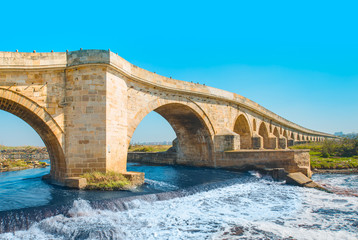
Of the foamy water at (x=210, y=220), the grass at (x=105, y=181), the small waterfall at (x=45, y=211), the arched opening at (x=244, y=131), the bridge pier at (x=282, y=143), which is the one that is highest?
the arched opening at (x=244, y=131)

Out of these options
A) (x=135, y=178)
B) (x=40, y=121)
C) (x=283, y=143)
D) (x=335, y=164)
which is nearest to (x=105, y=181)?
(x=135, y=178)

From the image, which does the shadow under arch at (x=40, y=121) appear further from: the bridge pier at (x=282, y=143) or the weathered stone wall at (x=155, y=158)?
the bridge pier at (x=282, y=143)

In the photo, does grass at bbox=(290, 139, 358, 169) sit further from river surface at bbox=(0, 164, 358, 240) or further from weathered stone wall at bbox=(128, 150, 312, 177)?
river surface at bbox=(0, 164, 358, 240)

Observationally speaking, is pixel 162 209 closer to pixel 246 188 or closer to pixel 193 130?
pixel 246 188

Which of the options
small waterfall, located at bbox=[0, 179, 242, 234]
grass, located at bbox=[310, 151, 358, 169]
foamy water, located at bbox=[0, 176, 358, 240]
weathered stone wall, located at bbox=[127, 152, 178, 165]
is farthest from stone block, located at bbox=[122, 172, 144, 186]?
grass, located at bbox=[310, 151, 358, 169]

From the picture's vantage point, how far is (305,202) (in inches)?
404

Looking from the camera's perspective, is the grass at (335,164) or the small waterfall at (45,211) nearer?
the small waterfall at (45,211)

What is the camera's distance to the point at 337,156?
80.7ft

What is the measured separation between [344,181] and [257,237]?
466 inches

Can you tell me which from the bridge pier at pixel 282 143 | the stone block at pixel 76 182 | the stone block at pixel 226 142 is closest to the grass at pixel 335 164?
the stone block at pixel 226 142

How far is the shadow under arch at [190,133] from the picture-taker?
59.4 feet

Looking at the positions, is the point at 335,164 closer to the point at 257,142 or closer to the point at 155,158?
the point at 257,142

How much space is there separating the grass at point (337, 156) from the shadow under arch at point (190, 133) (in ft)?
27.9

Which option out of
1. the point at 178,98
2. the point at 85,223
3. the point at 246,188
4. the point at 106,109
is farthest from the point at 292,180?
the point at 85,223
